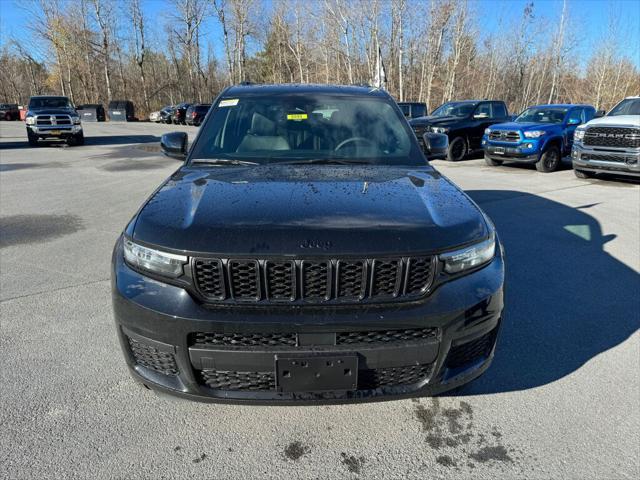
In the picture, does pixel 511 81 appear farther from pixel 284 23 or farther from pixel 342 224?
pixel 342 224

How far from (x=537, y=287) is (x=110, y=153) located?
54.0ft

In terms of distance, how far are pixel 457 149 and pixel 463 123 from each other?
87cm

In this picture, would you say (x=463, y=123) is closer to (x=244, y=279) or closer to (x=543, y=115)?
(x=543, y=115)

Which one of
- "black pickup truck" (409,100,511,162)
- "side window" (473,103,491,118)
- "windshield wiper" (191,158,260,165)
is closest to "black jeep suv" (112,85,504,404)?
"windshield wiper" (191,158,260,165)

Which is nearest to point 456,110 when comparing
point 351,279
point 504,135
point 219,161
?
point 504,135

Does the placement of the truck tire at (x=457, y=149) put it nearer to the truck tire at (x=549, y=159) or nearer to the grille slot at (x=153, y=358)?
the truck tire at (x=549, y=159)

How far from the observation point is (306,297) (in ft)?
6.50

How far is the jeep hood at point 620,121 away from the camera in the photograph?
9.82 m

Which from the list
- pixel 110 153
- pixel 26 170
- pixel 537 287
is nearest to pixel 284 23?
pixel 110 153

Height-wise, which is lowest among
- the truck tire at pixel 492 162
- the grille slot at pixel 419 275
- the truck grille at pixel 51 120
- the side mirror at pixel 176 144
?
the truck tire at pixel 492 162

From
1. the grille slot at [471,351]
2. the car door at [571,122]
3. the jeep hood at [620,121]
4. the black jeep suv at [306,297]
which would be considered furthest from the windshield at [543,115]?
the grille slot at [471,351]

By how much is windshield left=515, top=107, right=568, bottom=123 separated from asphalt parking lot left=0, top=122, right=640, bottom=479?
9.62m

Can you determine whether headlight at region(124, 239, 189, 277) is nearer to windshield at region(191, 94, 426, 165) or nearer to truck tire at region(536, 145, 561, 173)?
windshield at region(191, 94, 426, 165)

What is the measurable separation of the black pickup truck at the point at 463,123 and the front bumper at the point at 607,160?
4.34 meters
